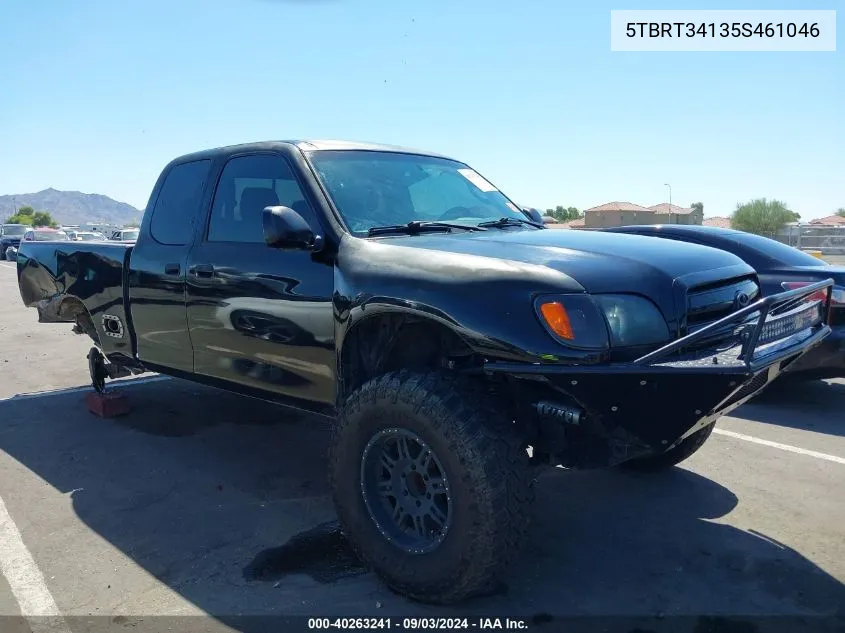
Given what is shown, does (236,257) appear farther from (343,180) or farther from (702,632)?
(702,632)

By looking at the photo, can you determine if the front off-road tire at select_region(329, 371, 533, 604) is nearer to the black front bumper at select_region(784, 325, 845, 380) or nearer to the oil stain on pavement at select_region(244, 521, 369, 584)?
the oil stain on pavement at select_region(244, 521, 369, 584)

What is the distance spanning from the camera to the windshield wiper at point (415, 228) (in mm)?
3684

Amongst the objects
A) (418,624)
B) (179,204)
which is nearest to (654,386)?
(418,624)

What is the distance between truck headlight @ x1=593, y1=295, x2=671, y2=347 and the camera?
2764 millimetres

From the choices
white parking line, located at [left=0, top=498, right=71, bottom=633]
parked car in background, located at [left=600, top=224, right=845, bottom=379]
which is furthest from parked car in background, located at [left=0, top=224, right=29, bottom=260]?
parked car in background, located at [left=600, top=224, right=845, bottom=379]

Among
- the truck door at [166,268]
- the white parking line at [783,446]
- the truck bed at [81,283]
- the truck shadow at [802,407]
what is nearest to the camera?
the truck door at [166,268]

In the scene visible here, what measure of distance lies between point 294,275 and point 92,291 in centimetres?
253

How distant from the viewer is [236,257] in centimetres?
410

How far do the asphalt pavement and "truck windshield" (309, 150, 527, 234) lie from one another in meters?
1.70

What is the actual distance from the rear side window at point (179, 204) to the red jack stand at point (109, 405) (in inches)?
69.6

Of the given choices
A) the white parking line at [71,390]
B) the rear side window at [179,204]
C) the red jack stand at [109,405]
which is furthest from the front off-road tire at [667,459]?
the white parking line at [71,390]

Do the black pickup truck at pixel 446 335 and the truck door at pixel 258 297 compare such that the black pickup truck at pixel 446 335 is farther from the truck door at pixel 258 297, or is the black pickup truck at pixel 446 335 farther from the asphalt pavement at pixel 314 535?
the asphalt pavement at pixel 314 535

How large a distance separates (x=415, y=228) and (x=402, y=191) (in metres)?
0.47

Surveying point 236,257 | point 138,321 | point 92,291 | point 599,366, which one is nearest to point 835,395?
point 599,366
